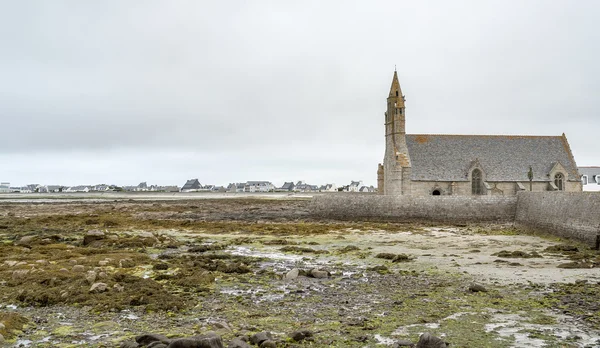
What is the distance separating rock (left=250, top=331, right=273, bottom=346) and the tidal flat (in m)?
0.22

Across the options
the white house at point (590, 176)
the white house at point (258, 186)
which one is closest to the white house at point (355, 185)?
the white house at point (258, 186)

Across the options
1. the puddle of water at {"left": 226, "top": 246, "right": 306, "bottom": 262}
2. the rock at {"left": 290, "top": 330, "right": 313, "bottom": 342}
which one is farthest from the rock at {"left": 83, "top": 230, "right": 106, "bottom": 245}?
the rock at {"left": 290, "top": 330, "right": 313, "bottom": 342}

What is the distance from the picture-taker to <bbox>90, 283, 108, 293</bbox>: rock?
1117 cm

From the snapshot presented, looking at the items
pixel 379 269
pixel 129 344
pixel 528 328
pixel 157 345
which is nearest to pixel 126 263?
pixel 379 269

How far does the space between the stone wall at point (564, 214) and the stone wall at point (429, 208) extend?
3.16 m

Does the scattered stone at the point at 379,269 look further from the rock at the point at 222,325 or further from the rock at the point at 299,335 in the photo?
the rock at the point at 222,325

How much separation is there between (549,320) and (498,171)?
43.4 m

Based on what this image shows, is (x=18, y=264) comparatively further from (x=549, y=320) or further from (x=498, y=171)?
(x=498, y=171)

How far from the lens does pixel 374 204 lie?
37.9 m

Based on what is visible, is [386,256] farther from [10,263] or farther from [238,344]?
[10,263]

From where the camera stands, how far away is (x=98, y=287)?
11.3 m

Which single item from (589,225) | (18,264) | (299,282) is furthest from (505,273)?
(18,264)

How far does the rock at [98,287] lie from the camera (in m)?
11.2

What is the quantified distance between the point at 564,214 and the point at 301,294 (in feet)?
61.5
